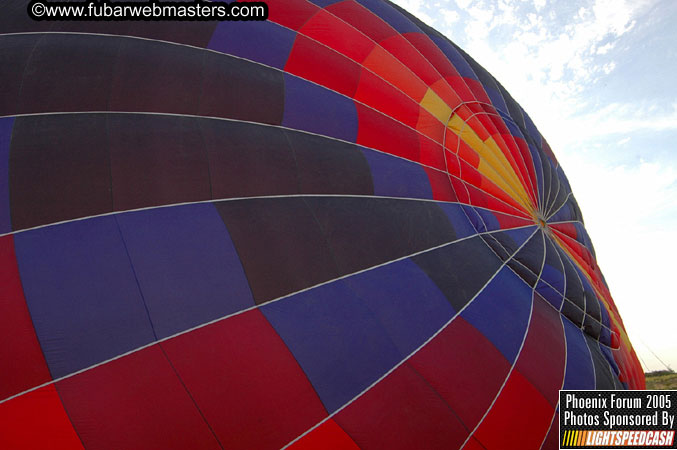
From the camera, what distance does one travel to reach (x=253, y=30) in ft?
16.3

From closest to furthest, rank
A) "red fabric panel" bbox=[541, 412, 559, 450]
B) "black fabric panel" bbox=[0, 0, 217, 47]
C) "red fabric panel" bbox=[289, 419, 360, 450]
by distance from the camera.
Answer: "red fabric panel" bbox=[289, 419, 360, 450], "red fabric panel" bbox=[541, 412, 559, 450], "black fabric panel" bbox=[0, 0, 217, 47]

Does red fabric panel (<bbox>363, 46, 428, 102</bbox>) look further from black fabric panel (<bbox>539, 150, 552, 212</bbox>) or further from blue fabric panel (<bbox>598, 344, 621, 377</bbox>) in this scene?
blue fabric panel (<bbox>598, 344, 621, 377</bbox>)

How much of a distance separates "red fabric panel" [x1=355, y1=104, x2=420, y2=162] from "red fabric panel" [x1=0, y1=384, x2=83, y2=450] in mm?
3496

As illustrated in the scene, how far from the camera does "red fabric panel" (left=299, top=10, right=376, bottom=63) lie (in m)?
5.24

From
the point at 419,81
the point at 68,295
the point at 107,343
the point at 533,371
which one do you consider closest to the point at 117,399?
the point at 107,343

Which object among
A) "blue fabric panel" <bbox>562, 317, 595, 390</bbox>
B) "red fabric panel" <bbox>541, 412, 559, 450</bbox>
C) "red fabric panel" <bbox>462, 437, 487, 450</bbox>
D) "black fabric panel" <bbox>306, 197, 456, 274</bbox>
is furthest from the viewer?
"blue fabric panel" <bbox>562, 317, 595, 390</bbox>

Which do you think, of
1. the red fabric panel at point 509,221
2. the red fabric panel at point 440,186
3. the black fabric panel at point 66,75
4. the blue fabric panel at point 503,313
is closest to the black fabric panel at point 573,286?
the red fabric panel at point 509,221

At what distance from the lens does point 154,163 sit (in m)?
3.60

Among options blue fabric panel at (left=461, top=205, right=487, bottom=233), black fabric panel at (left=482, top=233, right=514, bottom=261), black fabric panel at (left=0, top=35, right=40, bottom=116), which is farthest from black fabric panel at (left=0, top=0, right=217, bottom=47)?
black fabric panel at (left=482, top=233, right=514, bottom=261)

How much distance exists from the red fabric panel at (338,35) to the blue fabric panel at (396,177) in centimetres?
155

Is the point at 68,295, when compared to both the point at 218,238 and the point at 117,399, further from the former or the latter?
the point at 218,238

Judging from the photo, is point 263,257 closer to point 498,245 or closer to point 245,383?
point 245,383

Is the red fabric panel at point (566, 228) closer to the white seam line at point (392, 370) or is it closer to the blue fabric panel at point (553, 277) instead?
the blue fabric panel at point (553, 277)

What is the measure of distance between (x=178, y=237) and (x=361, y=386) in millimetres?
1852
